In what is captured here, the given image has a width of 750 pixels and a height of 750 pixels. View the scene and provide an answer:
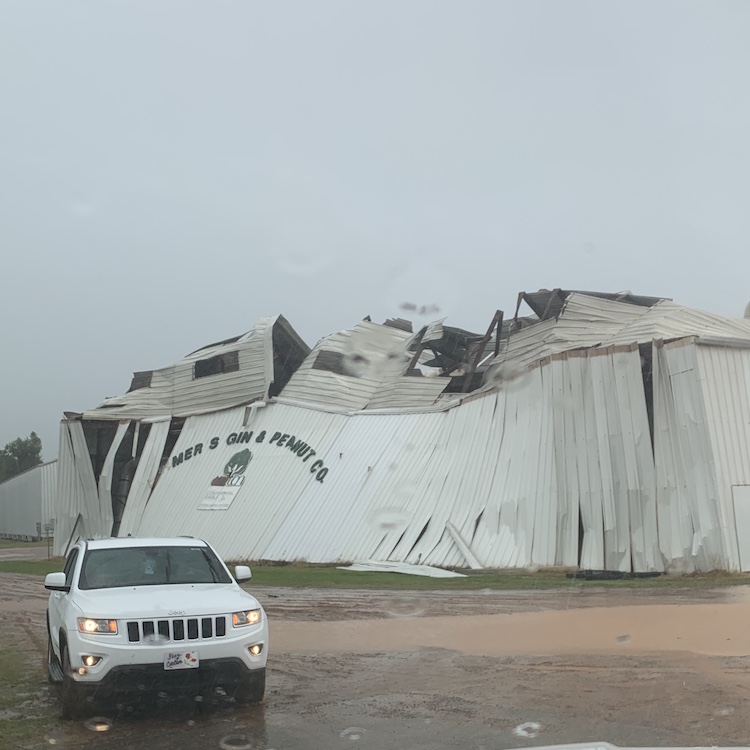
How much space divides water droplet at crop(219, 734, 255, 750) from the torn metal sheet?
50.0ft

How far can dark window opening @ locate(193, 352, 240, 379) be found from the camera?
3478cm

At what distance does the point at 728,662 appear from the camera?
925 cm

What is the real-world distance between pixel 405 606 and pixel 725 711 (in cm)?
919

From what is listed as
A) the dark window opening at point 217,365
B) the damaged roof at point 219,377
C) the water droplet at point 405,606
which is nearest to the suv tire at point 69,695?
the water droplet at point 405,606

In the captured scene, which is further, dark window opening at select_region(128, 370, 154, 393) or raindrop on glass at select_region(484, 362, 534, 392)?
dark window opening at select_region(128, 370, 154, 393)

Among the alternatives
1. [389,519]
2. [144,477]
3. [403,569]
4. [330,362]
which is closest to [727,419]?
[403,569]

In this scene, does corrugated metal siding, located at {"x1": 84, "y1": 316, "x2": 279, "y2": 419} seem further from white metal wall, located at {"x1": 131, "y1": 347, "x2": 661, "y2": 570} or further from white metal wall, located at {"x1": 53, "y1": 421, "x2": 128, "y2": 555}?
white metal wall, located at {"x1": 53, "y1": 421, "x2": 128, "y2": 555}

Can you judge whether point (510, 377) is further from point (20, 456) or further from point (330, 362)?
point (20, 456)

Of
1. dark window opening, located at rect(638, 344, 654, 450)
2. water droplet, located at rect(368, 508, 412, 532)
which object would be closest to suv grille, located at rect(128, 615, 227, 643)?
dark window opening, located at rect(638, 344, 654, 450)

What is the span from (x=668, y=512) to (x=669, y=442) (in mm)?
1587

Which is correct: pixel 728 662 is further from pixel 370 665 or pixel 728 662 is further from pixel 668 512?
pixel 668 512

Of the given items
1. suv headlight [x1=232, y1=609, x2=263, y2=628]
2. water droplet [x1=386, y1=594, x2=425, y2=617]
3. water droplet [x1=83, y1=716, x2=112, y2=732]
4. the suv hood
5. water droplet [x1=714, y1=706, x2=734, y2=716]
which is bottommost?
water droplet [x1=714, y1=706, x2=734, y2=716]

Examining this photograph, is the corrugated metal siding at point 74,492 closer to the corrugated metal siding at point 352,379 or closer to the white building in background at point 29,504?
the corrugated metal siding at point 352,379

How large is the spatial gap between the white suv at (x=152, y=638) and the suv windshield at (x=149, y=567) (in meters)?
0.02
